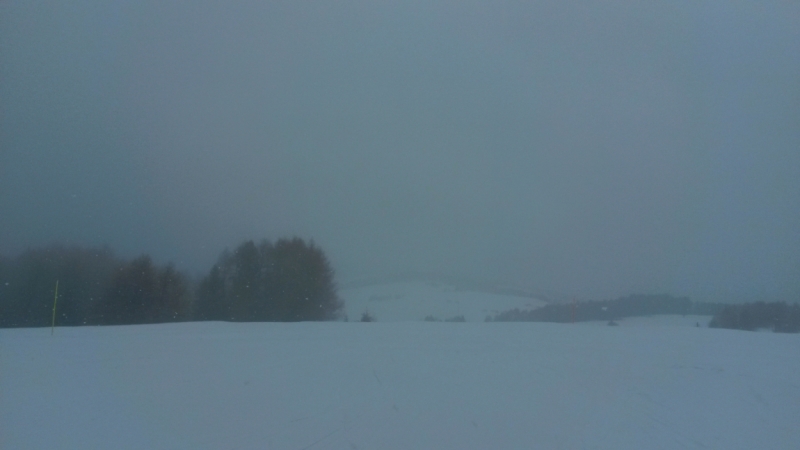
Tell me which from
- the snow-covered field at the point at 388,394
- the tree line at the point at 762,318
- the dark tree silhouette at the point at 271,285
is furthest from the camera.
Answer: the dark tree silhouette at the point at 271,285

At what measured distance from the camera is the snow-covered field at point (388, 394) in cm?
686

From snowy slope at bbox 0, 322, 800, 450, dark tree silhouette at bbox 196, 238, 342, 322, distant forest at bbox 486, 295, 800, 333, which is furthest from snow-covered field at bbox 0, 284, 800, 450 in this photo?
dark tree silhouette at bbox 196, 238, 342, 322

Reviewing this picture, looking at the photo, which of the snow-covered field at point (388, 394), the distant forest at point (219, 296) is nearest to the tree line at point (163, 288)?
the distant forest at point (219, 296)

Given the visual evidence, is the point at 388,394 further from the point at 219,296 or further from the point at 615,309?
the point at 219,296

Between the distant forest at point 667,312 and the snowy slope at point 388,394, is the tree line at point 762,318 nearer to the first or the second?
the distant forest at point 667,312

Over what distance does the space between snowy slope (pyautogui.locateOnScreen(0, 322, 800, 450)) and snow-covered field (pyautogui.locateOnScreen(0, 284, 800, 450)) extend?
3 centimetres

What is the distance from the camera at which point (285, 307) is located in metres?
28.0

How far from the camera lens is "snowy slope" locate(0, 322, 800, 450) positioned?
22.5ft

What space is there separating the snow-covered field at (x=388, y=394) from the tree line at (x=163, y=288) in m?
7.58

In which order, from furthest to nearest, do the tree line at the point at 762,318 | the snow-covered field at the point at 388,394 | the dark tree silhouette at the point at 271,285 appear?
the dark tree silhouette at the point at 271,285, the tree line at the point at 762,318, the snow-covered field at the point at 388,394

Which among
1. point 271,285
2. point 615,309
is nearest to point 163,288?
point 271,285

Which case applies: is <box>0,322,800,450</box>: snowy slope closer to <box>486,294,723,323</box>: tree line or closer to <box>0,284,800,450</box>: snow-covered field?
<box>0,284,800,450</box>: snow-covered field

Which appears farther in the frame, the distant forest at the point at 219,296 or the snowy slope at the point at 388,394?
the distant forest at the point at 219,296

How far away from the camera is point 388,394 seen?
333 inches
